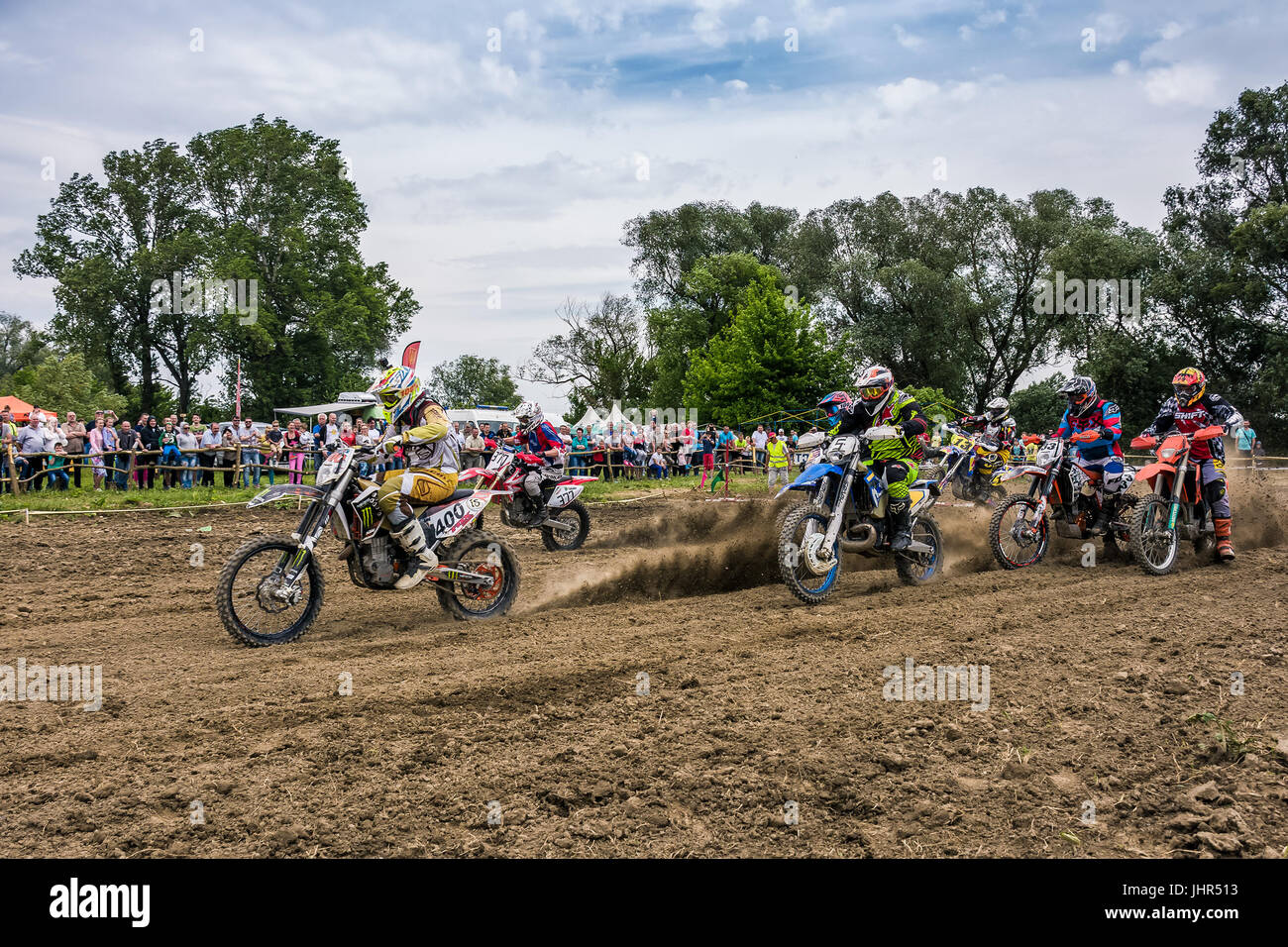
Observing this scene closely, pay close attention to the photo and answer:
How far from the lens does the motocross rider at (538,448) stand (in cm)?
1282

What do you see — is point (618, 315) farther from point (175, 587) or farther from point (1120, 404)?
point (175, 587)

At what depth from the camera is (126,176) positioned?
43188mm

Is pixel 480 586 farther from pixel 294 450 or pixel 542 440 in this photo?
pixel 294 450

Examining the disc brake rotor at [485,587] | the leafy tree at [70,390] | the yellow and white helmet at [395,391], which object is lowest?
the disc brake rotor at [485,587]

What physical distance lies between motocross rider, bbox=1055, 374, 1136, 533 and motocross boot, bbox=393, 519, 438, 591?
7109 millimetres

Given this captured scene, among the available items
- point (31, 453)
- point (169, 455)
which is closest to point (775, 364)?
point (169, 455)

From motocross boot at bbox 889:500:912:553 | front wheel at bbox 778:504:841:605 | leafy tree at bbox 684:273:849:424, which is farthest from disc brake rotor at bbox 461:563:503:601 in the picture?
leafy tree at bbox 684:273:849:424

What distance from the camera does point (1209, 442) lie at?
1056 cm

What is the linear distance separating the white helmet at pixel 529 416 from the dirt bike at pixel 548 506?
0.58 meters

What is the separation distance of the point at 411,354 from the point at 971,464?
13122mm

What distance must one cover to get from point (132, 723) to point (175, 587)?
17.1ft

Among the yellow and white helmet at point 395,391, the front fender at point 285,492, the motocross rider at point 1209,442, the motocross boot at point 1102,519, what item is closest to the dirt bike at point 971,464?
the motocross rider at point 1209,442

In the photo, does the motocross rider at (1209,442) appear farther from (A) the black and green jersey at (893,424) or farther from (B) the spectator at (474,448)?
(B) the spectator at (474,448)
